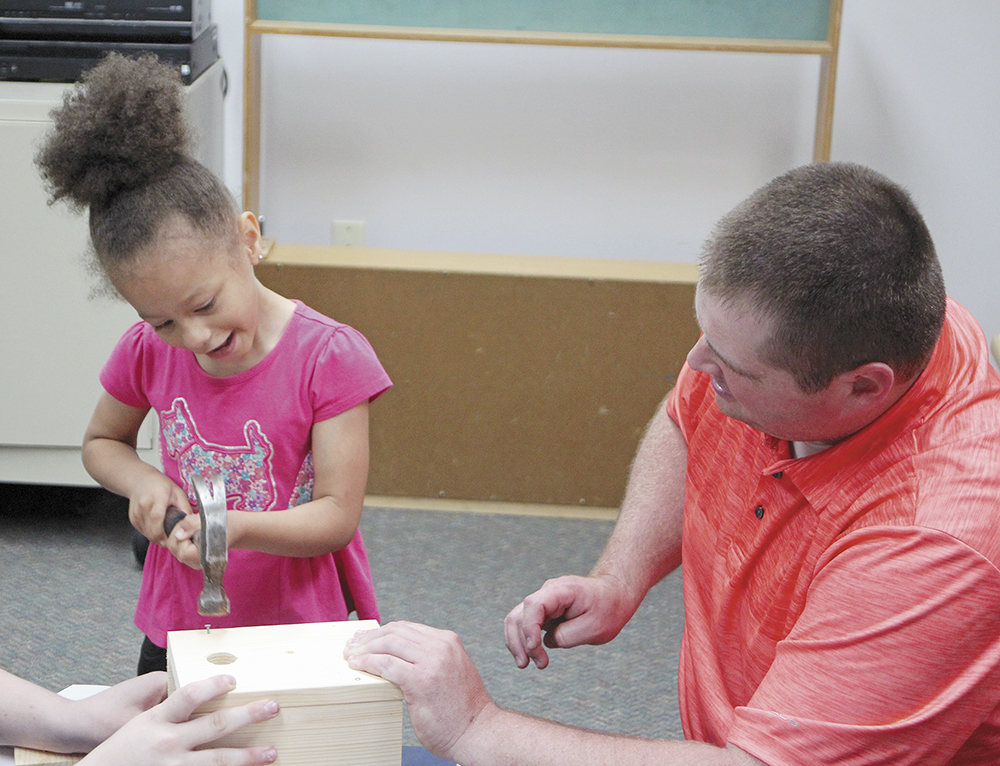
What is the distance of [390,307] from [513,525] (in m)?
0.65

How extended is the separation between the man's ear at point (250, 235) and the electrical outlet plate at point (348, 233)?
1653mm

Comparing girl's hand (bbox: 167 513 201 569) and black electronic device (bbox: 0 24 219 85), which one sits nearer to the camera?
girl's hand (bbox: 167 513 201 569)

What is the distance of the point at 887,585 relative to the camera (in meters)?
0.87

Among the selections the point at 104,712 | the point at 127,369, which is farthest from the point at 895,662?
the point at 127,369

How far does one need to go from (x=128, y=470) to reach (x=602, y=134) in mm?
1900

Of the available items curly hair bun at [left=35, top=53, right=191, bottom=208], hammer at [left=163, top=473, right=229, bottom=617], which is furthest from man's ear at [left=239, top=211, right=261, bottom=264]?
hammer at [left=163, top=473, right=229, bottom=617]

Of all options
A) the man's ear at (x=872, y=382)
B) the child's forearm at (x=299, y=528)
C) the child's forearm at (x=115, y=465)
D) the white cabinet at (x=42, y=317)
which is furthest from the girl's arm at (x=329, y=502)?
the white cabinet at (x=42, y=317)

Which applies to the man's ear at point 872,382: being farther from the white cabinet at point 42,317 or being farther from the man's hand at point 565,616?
the white cabinet at point 42,317

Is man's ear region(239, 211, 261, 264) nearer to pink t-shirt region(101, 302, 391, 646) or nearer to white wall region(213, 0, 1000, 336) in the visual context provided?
pink t-shirt region(101, 302, 391, 646)

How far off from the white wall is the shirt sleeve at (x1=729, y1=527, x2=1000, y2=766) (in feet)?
6.93

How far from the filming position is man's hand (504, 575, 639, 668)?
3.95 feet

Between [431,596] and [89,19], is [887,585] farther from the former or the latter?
[89,19]

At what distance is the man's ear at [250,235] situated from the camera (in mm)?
1263

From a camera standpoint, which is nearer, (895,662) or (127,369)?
(895,662)
